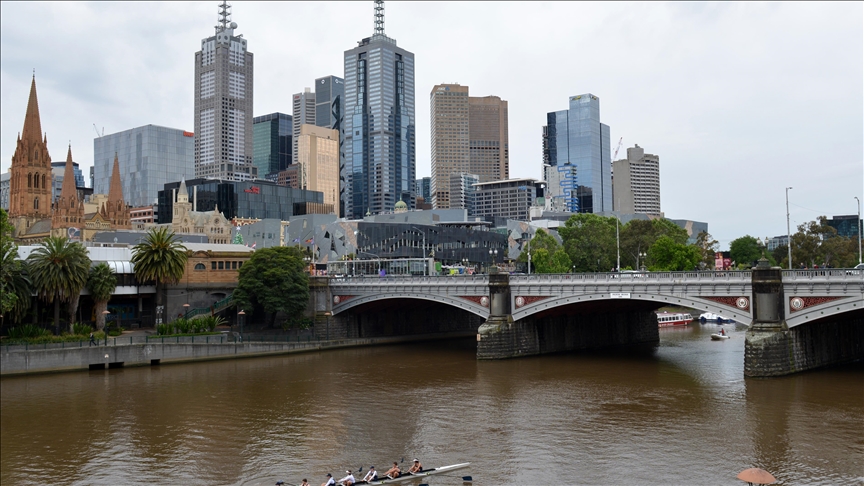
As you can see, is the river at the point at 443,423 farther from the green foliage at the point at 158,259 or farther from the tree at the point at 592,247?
the tree at the point at 592,247

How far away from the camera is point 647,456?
40375 millimetres

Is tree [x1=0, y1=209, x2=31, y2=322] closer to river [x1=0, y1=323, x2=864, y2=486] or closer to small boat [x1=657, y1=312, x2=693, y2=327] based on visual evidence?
river [x1=0, y1=323, x2=864, y2=486]

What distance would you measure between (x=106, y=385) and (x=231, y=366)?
14617 millimetres

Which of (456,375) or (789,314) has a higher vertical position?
(789,314)

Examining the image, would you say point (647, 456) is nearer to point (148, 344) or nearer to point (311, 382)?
point (311, 382)

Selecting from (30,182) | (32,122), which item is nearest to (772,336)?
(32,122)

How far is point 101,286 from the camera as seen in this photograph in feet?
262

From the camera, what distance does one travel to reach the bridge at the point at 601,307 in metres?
59.2

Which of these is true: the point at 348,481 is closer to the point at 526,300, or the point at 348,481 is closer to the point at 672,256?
the point at 526,300

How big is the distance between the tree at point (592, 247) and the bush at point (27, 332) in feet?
325

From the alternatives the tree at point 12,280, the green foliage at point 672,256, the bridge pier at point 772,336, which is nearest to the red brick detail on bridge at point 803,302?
the bridge pier at point 772,336

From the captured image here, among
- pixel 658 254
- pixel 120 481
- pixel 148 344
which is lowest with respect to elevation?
pixel 120 481

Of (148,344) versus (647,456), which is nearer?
(647,456)

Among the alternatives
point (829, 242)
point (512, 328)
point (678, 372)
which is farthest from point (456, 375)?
point (829, 242)
